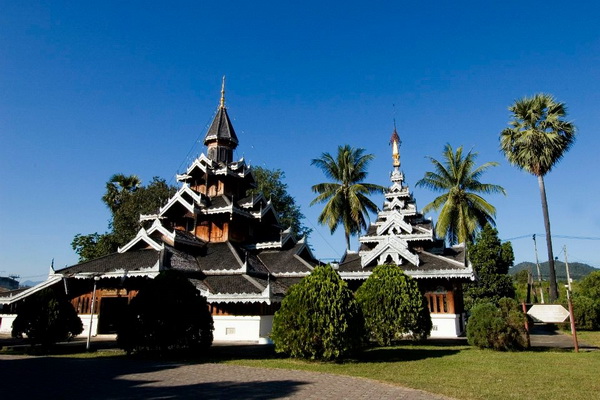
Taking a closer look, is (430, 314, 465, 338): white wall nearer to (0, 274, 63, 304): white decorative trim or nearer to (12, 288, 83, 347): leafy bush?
(12, 288, 83, 347): leafy bush

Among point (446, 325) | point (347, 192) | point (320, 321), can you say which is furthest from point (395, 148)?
point (320, 321)

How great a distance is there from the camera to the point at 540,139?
3634cm

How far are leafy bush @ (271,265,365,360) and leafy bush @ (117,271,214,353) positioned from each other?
335 centimetres

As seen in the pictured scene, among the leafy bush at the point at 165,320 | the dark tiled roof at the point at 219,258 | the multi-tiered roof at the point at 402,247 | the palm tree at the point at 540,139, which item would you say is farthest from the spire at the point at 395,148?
the leafy bush at the point at 165,320

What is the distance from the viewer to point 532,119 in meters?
37.6

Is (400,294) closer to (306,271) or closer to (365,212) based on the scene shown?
(306,271)

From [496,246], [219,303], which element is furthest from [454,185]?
[219,303]

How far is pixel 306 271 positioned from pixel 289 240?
566 centimetres

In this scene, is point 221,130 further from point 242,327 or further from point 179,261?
point 242,327

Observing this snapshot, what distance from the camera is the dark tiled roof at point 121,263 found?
27250 millimetres

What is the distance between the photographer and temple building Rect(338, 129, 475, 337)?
27.3 metres

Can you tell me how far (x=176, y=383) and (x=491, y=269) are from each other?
32382mm

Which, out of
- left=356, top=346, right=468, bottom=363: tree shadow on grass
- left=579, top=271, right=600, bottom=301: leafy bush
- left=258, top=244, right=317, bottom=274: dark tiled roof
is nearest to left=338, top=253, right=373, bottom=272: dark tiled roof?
left=258, top=244, right=317, bottom=274: dark tiled roof

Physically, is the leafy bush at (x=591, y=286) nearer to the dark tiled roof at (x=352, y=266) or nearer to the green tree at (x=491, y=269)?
A: the green tree at (x=491, y=269)
